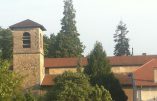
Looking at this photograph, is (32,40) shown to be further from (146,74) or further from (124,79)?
(146,74)

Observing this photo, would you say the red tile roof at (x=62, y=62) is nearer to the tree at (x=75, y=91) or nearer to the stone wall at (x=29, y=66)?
the stone wall at (x=29, y=66)

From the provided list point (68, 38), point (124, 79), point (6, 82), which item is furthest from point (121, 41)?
point (6, 82)

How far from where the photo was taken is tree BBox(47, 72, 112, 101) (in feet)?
129

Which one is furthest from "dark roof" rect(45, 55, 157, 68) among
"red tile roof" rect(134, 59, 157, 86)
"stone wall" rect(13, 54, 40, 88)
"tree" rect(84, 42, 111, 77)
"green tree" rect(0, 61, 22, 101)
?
"green tree" rect(0, 61, 22, 101)

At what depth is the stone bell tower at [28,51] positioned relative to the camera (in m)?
57.8

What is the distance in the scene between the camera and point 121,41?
94625 mm

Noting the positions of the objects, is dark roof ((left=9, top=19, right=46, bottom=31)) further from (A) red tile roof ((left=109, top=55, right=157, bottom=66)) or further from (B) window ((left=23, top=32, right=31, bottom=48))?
(A) red tile roof ((left=109, top=55, right=157, bottom=66))

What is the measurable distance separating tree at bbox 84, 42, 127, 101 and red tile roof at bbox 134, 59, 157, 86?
5183 millimetres

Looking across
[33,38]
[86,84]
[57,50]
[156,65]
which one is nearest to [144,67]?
[156,65]

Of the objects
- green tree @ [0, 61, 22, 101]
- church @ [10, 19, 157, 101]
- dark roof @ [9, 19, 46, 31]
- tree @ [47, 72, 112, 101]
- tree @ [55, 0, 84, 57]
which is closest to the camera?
green tree @ [0, 61, 22, 101]

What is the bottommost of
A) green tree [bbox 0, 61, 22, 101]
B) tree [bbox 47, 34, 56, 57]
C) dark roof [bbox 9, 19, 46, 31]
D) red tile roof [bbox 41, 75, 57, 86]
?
red tile roof [bbox 41, 75, 57, 86]

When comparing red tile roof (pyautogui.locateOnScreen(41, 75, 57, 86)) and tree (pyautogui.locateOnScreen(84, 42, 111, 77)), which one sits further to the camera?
red tile roof (pyautogui.locateOnScreen(41, 75, 57, 86))

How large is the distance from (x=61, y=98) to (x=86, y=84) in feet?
9.04

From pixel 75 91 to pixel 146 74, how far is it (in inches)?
765
